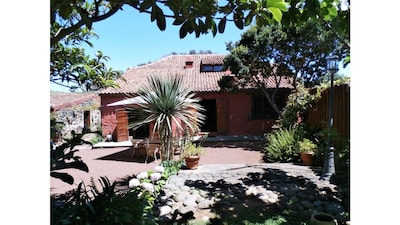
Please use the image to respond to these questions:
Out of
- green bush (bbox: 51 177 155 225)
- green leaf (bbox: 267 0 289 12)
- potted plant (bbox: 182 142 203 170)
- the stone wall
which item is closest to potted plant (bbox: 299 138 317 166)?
potted plant (bbox: 182 142 203 170)

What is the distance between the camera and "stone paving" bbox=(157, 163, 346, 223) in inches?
130

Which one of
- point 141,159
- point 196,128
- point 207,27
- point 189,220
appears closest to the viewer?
point 207,27

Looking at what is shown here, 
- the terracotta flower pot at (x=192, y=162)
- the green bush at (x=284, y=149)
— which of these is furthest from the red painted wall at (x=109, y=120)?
the green bush at (x=284, y=149)

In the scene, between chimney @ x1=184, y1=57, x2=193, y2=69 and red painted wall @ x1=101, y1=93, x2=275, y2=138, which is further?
chimney @ x1=184, y1=57, x2=193, y2=69

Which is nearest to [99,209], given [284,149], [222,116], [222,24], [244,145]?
[222,24]

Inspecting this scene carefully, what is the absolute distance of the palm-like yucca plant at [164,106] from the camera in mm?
5379

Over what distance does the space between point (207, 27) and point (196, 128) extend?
4434 millimetres

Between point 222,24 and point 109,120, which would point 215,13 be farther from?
point 109,120

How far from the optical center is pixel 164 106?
211 inches

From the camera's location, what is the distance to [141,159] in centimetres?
704

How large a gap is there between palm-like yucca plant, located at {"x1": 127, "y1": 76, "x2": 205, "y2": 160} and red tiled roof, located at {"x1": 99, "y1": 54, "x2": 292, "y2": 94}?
565 centimetres

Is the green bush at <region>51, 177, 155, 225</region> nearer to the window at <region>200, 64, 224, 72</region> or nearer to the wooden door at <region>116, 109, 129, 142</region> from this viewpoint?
the wooden door at <region>116, 109, 129, 142</region>
